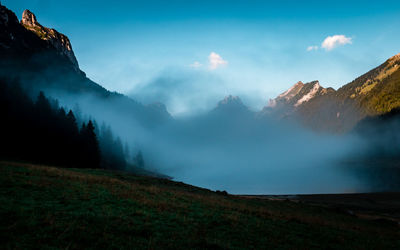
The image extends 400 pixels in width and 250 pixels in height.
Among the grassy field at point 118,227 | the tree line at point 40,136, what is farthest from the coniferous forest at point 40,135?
the grassy field at point 118,227

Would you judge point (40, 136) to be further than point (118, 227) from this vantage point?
Yes

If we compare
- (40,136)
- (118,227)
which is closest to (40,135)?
(40,136)

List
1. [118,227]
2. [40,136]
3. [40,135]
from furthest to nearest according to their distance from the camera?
[40,135]
[40,136]
[118,227]

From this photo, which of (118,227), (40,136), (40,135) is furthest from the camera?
(40,135)

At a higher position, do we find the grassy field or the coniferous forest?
the coniferous forest

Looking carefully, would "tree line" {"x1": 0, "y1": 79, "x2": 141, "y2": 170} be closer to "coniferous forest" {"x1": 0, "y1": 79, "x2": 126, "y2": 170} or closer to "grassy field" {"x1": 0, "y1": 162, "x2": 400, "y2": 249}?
"coniferous forest" {"x1": 0, "y1": 79, "x2": 126, "y2": 170}

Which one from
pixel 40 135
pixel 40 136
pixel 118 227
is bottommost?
pixel 118 227

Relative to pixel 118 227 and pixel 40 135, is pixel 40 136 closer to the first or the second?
pixel 40 135

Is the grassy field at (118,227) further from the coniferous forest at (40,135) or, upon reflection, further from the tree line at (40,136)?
the tree line at (40,136)

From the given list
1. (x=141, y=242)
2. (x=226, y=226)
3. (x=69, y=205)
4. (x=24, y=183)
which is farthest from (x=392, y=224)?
(x=24, y=183)

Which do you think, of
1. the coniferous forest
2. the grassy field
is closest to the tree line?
the coniferous forest

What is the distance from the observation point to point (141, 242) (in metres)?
10.4

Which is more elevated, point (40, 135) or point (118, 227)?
point (40, 135)

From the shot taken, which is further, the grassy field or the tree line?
the tree line
